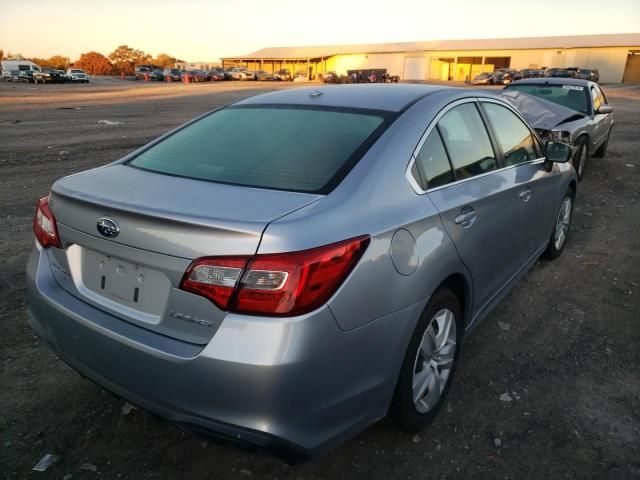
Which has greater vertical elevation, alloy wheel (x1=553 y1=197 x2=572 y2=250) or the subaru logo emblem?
the subaru logo emblem

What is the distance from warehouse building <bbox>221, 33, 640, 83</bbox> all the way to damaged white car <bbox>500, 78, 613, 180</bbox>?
175 ft

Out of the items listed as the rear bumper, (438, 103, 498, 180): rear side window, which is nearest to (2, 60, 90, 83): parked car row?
(438, 103, 498, 180): rear side window

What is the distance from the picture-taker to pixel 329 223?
1845mm

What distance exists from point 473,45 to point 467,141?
2729 inches

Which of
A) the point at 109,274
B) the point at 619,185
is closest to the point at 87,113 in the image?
the point at 619,185

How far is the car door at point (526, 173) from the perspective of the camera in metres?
3.35

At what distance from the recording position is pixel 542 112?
7980mm

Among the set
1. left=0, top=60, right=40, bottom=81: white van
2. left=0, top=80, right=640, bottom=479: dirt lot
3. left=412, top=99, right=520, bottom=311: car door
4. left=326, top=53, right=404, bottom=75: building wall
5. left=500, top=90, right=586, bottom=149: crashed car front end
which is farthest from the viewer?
left=326, top=53, right=404, bottom=75: building wall

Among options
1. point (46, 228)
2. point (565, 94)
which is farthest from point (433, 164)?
point (565, 94)

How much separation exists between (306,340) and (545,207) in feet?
9.72

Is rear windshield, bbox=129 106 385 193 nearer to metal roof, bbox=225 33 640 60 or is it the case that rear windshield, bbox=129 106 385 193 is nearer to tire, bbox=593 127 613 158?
tire, bbox=593 127 613 158

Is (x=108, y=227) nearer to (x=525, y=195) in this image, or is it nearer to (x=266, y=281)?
(x=266, y=281)

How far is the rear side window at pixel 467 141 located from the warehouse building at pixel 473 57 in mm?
60244

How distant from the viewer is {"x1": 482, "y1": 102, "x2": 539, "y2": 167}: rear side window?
3.34 m
